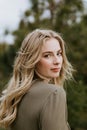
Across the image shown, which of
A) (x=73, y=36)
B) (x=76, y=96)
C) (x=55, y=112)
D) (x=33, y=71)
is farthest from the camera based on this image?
(x=73, y=36)

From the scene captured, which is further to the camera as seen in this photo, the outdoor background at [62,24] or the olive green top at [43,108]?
the outdoor background at [62,24]

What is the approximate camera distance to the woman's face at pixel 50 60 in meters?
2.07

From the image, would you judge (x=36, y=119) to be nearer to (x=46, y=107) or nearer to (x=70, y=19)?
(x=46, y=107)

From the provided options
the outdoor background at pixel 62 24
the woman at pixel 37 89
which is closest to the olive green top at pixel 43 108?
the woman at pixel 37 89

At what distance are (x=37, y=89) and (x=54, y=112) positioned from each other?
133mm

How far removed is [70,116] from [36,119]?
5.99 meters

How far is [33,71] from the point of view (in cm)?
210

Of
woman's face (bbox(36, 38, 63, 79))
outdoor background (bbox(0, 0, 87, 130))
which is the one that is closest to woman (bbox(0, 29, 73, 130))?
woman's face (bbox(36, 38, 63, 79))

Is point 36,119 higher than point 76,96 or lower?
higher

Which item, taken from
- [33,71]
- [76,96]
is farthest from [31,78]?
[76,96]

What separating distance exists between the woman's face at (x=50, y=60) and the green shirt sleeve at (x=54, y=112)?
4.8 inches

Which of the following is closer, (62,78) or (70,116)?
(62,78)

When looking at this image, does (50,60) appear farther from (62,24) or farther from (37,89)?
(62,24)

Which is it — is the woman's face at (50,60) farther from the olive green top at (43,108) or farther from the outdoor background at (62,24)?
the outdoor background at (62,24)
